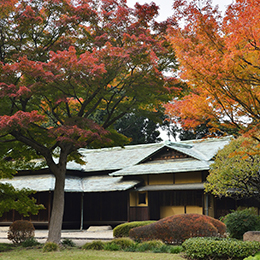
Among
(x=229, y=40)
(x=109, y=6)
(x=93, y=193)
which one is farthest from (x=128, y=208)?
(x=229, y=40)

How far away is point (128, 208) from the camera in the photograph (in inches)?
1054

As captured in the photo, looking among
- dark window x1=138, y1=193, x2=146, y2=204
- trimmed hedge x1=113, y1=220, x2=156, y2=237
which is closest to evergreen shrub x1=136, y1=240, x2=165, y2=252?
trimmed hedge x1=113, y1=220, x2=156, y2=237

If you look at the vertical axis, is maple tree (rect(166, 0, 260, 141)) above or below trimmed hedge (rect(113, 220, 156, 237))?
above

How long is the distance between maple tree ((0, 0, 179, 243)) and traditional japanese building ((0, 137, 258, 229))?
35.6 feet

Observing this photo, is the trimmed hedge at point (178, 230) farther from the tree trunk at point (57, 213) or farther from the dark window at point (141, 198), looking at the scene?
→ the dark window at point (141, 198)

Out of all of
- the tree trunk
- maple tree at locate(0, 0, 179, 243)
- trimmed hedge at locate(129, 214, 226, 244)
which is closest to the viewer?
maple tree at locate(0, 0, 179, 243)

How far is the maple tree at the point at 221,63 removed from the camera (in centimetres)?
945

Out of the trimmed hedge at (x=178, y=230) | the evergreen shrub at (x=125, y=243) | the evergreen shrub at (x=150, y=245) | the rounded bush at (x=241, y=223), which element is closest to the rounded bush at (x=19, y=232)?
the evergreen shrub at (x=125, y=243)

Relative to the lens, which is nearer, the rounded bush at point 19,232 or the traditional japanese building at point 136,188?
the rounded bush at point 19,232

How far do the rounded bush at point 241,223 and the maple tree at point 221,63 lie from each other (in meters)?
8.03

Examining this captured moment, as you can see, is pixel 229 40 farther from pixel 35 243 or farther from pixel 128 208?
pixel 128 208

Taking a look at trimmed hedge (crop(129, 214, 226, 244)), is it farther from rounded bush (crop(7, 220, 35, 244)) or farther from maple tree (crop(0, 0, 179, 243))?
rounded bush (crop(7, 220, 35, 244))

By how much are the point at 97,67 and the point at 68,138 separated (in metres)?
2.78

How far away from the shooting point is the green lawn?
1225 centimetres
